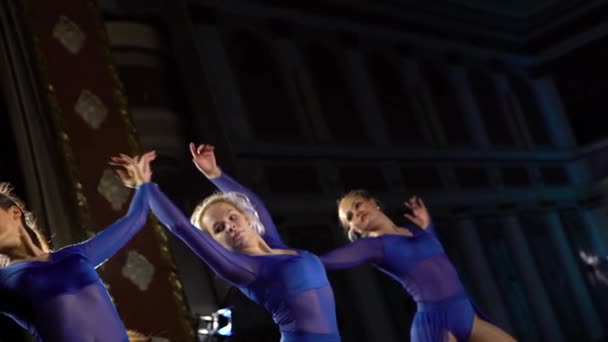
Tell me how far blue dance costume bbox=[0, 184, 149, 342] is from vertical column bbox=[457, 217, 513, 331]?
7.28 metres

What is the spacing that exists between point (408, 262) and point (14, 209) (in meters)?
1.80

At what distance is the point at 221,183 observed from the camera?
3307 mm

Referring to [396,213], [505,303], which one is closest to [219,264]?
[396,213]

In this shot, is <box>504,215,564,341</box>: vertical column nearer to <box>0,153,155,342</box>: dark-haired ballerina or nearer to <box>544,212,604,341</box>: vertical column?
<box>544,212,604,341</box>: vertical column

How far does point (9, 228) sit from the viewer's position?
252 centimetres

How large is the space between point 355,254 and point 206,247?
84 cm

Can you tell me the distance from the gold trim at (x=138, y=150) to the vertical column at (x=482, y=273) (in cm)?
570

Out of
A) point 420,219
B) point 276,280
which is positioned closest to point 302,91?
point 420,219

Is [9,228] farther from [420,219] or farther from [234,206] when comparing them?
[420,219]

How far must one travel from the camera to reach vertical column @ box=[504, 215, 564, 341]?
998 centimetres

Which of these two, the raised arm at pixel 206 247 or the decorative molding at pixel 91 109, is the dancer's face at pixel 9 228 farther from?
the decorative molding at pixel 91 109

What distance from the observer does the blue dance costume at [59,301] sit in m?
2.39

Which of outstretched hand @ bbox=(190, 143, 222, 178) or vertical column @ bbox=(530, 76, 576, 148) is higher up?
vertical column @ bbox=(530, 76, 576, 148)

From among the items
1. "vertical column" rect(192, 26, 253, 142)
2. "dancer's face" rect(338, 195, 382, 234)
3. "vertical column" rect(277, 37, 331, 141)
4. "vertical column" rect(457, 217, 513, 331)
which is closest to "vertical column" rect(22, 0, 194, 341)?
"dancer's face" rect(338, 195, 382, 234)
